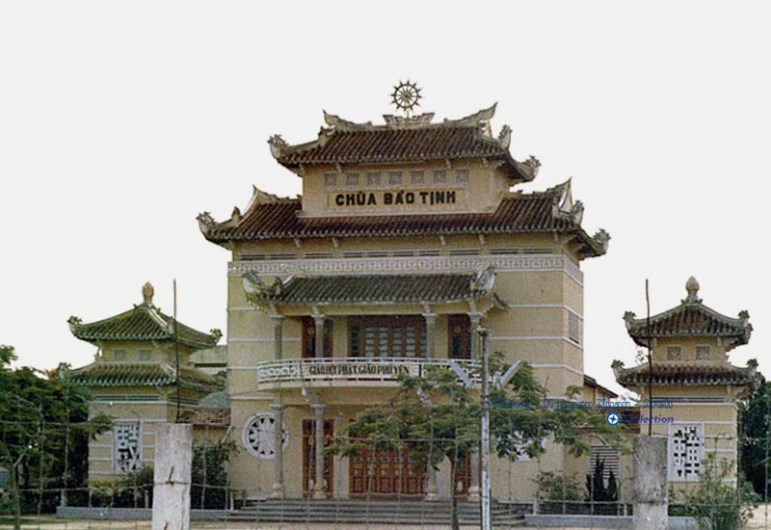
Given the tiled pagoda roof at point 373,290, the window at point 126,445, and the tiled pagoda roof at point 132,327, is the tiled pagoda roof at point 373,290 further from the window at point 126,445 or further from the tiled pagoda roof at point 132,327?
the window at point 126,445

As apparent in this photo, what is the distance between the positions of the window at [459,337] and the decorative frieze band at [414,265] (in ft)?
3.81

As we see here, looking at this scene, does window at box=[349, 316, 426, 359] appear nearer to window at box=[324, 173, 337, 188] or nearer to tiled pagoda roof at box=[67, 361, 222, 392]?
window at box=[324, 173, 337, 188]

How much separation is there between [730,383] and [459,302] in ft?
21.3

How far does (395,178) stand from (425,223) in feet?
5.16

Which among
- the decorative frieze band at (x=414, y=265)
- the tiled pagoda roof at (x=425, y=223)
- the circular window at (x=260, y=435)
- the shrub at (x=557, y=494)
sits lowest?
the shrub at (x=557, y=494)

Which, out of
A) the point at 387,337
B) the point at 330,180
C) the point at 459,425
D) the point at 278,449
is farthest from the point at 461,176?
the point at 459,425

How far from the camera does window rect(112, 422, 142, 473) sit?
4306 centimetres

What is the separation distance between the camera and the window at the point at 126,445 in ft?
141

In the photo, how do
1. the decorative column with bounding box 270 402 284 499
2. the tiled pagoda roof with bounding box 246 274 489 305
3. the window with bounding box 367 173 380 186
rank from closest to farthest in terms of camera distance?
the tiled pagoda roof with bounding box 246 274 489 305, the decorative column with bounding box 270 402 284 499, the window with bounding box 367 173 380 186

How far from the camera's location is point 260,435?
41750mm

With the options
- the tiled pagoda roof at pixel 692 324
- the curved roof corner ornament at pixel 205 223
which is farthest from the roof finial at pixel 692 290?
the curved roof corner ornament at pixel 205 223

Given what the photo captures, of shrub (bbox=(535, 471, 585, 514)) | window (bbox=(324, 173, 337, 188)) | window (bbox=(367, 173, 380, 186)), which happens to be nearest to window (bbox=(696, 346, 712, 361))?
shrub (bbox=(535, 471, 585, 514))

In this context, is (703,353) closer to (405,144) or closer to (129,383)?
(405,144)

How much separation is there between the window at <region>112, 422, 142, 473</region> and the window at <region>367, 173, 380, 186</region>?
867 cm
